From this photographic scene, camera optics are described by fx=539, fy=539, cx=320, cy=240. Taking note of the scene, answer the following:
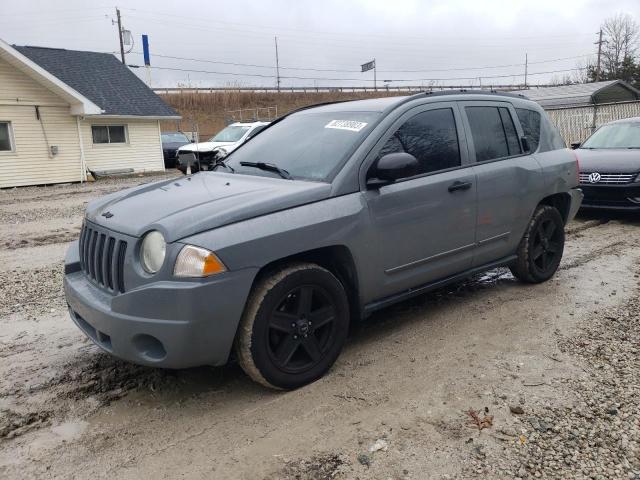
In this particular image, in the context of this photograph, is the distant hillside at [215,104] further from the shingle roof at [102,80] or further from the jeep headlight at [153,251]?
the jeep headlight at [153,251]

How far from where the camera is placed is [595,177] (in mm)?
8688

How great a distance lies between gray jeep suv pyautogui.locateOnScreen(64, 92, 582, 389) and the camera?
9.85 ft

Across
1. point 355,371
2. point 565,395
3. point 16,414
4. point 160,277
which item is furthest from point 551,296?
point 16,414

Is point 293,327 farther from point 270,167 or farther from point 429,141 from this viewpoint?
point 429,141

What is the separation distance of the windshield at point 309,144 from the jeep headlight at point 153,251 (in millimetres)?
1163

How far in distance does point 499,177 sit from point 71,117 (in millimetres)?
18182

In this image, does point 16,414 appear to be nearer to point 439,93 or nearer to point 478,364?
point 478,364

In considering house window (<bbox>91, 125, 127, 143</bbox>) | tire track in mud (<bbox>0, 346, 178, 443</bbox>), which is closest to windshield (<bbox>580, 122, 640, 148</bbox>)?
tire track in mud (<bbox>0, 346, 178, 443</bbox>)

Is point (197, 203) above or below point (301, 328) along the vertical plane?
above

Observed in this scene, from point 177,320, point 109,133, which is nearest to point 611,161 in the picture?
point 177,320

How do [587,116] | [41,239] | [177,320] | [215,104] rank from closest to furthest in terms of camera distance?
[177,320], [41,239], [587,116], [215,104]

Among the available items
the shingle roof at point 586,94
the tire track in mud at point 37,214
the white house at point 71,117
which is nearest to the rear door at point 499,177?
the tire track in mud at point 37,214

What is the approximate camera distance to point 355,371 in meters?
3.67

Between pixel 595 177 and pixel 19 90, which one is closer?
pixel 595 177
